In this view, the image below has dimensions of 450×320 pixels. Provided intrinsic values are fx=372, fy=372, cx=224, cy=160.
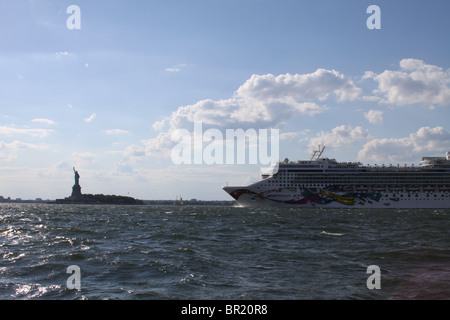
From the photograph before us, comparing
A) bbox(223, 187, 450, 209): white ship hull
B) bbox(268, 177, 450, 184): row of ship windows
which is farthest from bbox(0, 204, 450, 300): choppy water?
bbox(268, 177, 450, 184): row of ship windows

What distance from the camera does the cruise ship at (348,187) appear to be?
10490cm

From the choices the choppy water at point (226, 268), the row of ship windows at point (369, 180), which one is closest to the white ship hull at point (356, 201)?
the row of ship windows at point (369, 180)

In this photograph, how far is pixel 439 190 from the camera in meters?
108

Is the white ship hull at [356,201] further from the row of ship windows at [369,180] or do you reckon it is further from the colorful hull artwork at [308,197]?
the row of ship windows at [369,180]

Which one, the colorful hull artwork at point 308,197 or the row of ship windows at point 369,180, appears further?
the row of ship windows at point 369,180

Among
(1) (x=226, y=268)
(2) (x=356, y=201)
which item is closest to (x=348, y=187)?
(2) (x=356, y=201)

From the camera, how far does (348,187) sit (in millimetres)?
107562

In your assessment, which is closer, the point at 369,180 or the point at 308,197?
the point at 308,197

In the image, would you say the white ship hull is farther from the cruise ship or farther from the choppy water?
the choppy water

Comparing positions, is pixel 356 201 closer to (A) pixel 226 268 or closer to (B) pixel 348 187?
(B) pixel 348 187
